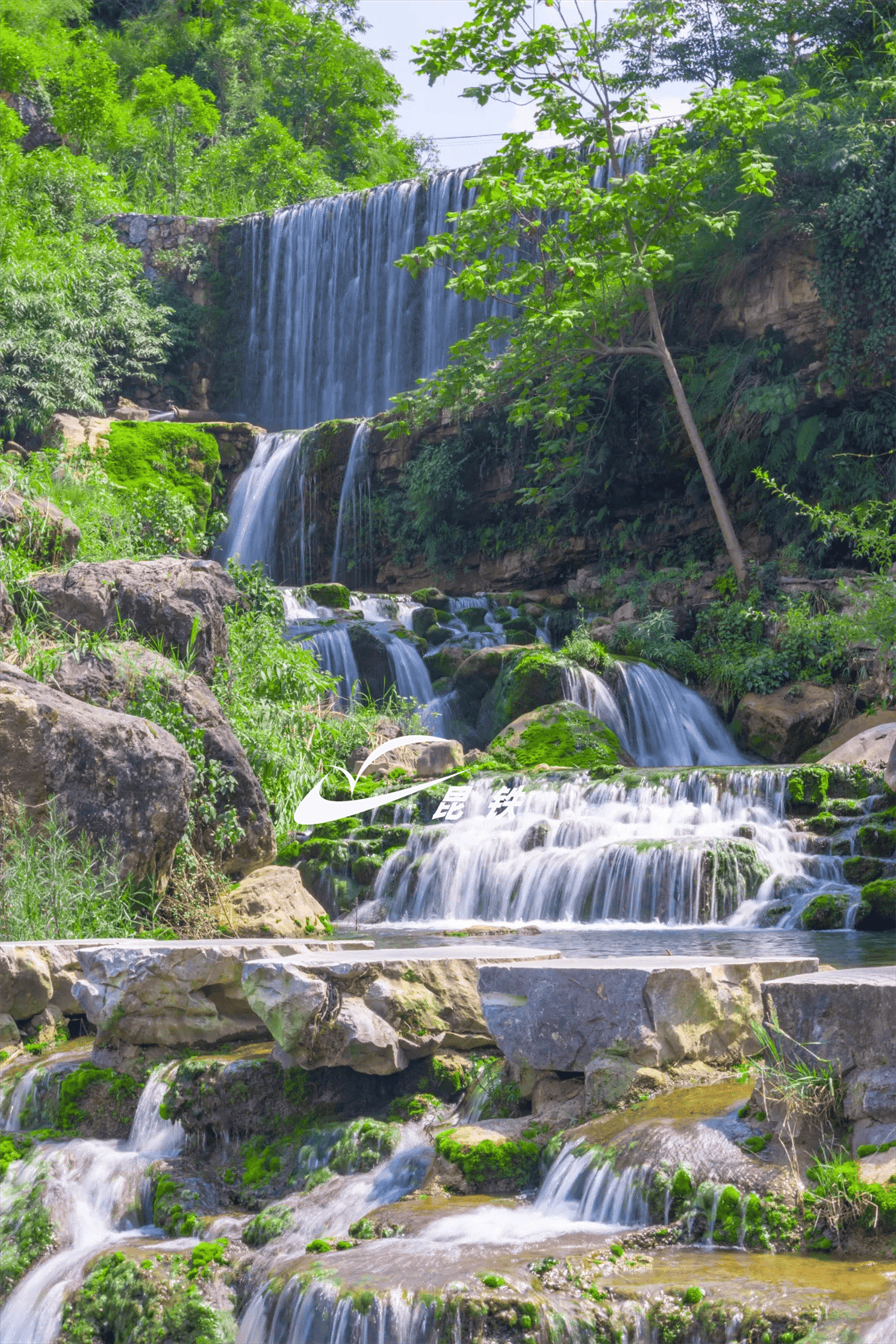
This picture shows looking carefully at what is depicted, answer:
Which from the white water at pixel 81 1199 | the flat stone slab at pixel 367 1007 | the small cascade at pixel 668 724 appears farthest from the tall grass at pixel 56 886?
the small cascade at pixel 668 724

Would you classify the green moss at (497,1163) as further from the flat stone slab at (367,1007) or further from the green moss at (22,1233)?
the green moss at (22,1233)

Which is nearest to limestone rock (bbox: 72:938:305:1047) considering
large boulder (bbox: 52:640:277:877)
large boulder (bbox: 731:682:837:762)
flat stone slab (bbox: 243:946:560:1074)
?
flat stone slab (bbox: 243:946:560:1074)

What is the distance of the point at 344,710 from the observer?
15266 millimetres

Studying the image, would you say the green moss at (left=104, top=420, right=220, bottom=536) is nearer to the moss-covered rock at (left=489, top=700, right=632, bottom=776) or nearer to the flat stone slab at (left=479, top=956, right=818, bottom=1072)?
the moss-covered rock at (left=489, top=700, right=632, bottom=776)

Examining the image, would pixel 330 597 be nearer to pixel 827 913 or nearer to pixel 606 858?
pixel 606 858

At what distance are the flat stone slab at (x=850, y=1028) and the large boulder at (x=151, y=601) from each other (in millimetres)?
6809

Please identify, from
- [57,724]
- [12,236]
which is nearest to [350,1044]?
[57,724]

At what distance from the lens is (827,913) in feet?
28.3

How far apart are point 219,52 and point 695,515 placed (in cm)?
2738

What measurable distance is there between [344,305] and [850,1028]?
24137mm

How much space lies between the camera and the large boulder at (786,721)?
14492 millimetres

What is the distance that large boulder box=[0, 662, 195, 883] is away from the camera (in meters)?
7.14

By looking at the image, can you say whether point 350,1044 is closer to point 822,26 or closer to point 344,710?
point 344,710

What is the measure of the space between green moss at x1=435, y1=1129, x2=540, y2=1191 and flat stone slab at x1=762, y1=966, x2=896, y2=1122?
91 centimetres
